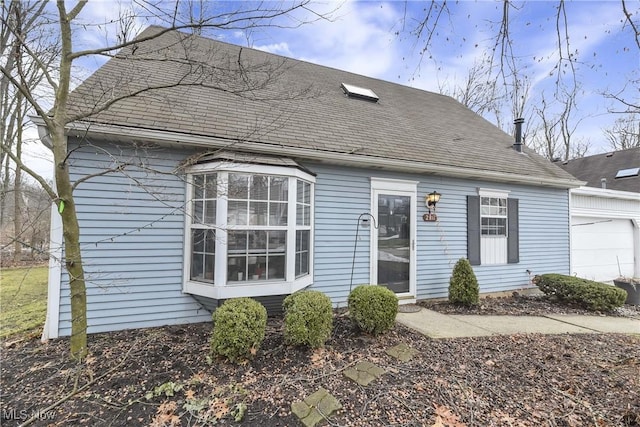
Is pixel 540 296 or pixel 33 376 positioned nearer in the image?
pixel 33 376

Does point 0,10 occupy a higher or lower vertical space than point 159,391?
higher

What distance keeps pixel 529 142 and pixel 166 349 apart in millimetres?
22690

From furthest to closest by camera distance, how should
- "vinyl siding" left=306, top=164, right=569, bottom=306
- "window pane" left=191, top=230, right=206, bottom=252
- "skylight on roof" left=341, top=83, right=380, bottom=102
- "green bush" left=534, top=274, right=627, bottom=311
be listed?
"skylight on roof" left=341, top=83, right=380, bottom=102, "green bush" left=534, top=274, right=627, bottom=311, "vinyl siding" left=306, top=164, right=569, bottom=306, "window pane" left=191, top=230, right=206, bottom=252

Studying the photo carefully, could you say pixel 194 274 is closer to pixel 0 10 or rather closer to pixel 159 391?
pixel 159 391

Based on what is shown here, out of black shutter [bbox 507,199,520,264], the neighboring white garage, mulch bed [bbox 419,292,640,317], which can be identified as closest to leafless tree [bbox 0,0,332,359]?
mulch bed [bbox 419,292,640,317]

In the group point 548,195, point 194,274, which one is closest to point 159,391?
point 194,274

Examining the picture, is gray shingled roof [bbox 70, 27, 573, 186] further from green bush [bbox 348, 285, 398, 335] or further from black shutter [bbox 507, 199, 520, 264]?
green bush [bbox 348, 285, 398, 335]

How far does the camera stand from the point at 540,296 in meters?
6.91

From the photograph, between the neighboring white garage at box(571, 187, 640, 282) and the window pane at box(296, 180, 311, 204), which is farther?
the neighboring white garage at box(571, 187, 640, 282)

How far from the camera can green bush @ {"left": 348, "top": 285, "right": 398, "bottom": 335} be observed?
3.88 meters

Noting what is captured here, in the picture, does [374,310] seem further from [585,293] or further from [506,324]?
[585,293]

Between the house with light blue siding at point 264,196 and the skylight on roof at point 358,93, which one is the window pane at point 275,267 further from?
the skylight on roof at point 358,93

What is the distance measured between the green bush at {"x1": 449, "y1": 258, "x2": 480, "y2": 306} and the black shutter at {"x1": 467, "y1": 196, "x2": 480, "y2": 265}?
0.94 meters

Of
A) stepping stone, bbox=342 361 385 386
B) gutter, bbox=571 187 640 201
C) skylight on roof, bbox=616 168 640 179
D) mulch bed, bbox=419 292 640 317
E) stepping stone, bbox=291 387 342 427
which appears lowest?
mulch bed, bbox=419 292 640 317
